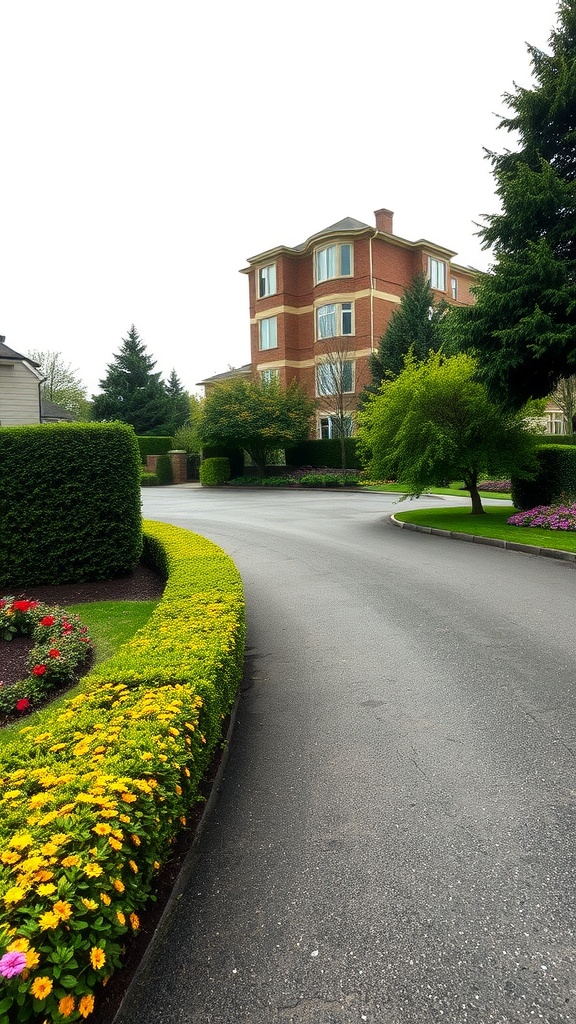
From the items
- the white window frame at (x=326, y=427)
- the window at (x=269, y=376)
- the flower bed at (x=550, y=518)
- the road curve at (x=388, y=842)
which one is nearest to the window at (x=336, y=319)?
the window at (x=269, y=376)

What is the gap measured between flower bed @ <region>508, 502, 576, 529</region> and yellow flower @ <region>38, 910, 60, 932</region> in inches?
539

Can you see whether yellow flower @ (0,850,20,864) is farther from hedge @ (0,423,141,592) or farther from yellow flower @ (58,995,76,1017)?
hedge @ (0,423,141,592)

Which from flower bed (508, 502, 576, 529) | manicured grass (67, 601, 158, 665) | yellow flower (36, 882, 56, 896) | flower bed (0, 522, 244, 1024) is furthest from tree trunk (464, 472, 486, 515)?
yellow flower (36, 882, 56, 896)

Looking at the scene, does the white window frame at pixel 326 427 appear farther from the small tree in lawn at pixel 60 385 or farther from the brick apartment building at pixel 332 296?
the small tree in lawn at pixel 60 385

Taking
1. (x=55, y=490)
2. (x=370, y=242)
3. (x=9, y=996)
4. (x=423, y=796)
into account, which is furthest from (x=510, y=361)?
(x=370, y=242)

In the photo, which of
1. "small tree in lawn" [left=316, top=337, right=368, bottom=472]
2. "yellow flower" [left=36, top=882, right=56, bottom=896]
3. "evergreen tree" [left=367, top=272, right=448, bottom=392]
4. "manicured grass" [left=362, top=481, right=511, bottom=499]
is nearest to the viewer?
"yellow flower" [left=36, top=882, right=56, bottom=896]

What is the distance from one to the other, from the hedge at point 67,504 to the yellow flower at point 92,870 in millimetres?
7571

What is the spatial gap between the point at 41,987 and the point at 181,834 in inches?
58.4

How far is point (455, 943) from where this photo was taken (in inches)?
91.1

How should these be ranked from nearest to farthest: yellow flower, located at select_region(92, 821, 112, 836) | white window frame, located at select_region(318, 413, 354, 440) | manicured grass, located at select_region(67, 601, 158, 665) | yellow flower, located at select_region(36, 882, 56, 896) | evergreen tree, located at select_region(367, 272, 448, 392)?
1. yellow flower, located at select_region(36, 882, 56, 896)
2. yellow flower, located at select_region(92, 821, 112, 836)
3. manicured grass, located at select_region(67, 601, 158, 665)
4. evergreen tree, located at select_region(367, 272, 448, 392)
5. white window frame, located at select_region(318, 413, 354, 440)

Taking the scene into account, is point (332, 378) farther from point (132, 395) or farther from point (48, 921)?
point (48, 921)

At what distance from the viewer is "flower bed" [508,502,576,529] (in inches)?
537

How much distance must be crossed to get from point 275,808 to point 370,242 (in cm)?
3662

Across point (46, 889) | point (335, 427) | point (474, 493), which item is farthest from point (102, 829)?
point (335, 427)
